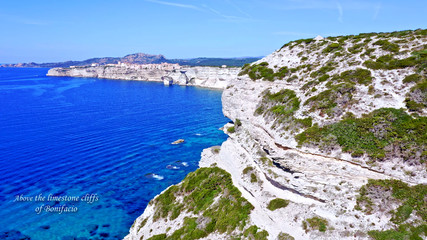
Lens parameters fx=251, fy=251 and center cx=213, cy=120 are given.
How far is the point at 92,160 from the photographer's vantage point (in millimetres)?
57469

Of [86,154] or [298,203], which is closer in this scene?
[298,203]

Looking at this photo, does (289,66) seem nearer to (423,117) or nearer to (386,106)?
(386,106)

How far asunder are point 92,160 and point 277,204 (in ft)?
159

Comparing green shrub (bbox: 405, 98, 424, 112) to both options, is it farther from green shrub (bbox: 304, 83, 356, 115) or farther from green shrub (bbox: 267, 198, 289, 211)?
green shrub (bbox: 267, 198, 289, 211)

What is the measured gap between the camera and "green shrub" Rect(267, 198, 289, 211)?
73.1 ft

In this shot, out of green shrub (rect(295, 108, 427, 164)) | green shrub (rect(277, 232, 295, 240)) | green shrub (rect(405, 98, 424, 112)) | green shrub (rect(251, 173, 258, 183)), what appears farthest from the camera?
green shrub (rect(251, 173, 258, 183))

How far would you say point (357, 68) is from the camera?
2845cm

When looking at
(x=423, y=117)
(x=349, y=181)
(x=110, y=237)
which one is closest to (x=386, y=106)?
(x=423, y=117)

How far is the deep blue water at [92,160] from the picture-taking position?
38.8 meters

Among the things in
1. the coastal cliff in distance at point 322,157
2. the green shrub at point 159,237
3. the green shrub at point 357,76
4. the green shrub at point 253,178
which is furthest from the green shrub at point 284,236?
the green shrub at point 357,76

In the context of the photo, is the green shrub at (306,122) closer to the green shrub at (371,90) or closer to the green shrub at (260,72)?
the green shrub at (371,90)

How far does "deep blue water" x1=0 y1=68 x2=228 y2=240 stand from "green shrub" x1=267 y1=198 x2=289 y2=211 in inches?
945

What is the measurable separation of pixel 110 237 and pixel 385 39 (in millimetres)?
44868

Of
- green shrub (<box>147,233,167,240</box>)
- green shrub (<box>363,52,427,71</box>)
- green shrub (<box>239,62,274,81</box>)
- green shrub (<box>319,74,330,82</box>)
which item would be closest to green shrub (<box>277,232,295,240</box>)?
green shrub (<box>147,233,167,240</box>)
